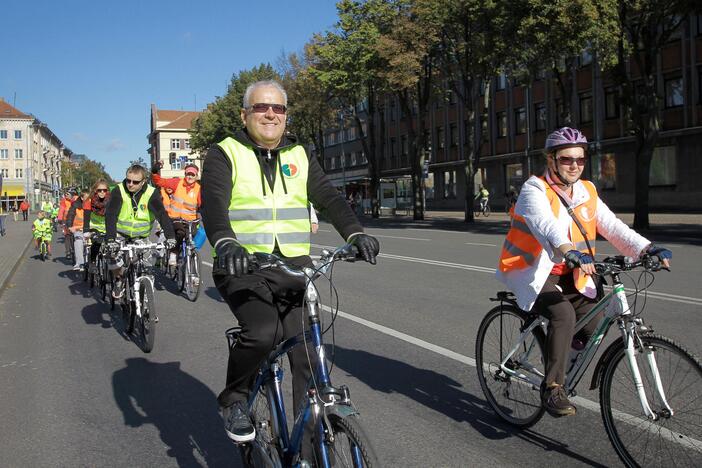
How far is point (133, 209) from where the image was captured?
27.8ft

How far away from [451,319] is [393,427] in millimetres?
3697

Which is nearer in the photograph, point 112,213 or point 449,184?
point 112,213

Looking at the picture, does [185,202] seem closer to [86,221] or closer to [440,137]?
[86,221]

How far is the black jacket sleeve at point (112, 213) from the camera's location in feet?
25.8

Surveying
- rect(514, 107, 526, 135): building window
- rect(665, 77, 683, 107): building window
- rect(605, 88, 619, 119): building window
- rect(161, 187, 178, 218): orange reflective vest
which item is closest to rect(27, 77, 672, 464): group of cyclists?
rect(161, 187, 178, 218): orange reflective vest

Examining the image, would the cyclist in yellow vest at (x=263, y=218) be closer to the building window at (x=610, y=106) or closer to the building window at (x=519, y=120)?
the building window at (x=610, y=106)

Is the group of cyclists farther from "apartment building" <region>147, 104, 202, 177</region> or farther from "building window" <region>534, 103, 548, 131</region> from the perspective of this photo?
"apartment building" <region>147, 104, 202, 177</region>

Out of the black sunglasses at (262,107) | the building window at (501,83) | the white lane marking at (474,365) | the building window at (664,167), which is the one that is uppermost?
the building window at (501,83)

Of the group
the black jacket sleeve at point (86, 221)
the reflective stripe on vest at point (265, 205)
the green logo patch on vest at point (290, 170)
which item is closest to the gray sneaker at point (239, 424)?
the reflective stripe on vest at point (265, 205)

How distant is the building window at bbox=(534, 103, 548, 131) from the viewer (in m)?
43.4

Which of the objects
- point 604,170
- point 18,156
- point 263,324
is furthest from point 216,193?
point 18,156

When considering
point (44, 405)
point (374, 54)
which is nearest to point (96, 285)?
point (44, 405)

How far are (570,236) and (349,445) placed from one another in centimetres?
215

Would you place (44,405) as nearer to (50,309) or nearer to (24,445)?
(24,445)
